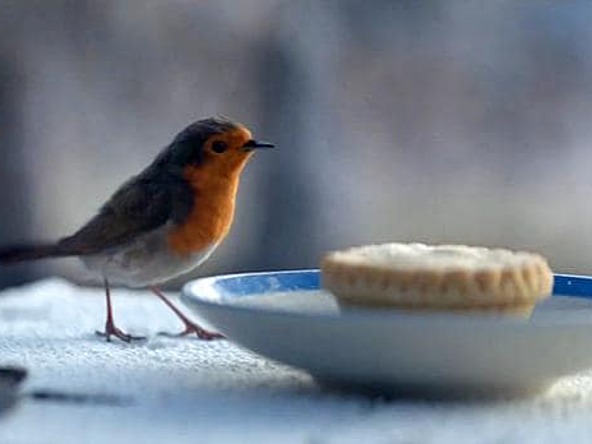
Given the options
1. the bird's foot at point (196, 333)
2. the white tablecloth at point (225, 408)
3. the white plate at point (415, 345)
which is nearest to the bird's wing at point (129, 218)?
the bird's foot at point (196, 333)

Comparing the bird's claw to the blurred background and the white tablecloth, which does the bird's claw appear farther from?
the blurred background

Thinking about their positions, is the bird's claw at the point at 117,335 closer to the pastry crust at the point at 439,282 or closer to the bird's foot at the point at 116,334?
the bird's foot at the point at 116,334

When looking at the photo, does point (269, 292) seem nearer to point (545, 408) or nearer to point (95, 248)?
point (545, 408)

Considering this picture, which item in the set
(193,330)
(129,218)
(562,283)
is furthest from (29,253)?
(562,283)

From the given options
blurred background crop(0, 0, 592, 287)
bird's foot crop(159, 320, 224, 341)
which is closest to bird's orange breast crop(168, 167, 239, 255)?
bird's foot crop(159, 320, 224, 341)

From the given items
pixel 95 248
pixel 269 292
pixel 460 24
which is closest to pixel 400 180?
pixel 460 24
